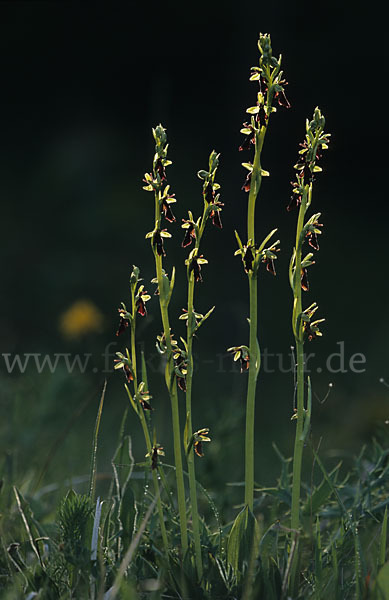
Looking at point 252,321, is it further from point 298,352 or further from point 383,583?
point 383,583

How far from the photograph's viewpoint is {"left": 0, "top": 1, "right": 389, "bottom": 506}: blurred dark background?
295 centimetres

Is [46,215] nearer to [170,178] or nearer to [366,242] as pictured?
[170,178]

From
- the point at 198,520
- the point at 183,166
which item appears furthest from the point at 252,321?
the point at 183,166

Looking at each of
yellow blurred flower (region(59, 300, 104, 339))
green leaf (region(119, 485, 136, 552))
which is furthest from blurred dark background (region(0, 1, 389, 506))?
green leaf (region(119, 485, 136, 552))

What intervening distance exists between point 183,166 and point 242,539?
137 inches

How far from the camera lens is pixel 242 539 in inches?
40.9

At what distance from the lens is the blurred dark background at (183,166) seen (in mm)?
2947

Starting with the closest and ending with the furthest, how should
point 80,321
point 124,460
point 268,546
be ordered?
1. point 268,546
2. point 124,460
3. point 80,321

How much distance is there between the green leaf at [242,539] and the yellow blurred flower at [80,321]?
1.44m

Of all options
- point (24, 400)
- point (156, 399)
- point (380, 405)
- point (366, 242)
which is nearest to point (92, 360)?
point (156, 399)

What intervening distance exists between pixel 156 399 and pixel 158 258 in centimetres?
149

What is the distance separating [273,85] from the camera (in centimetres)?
100

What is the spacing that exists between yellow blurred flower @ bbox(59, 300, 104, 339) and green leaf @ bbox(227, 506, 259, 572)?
144 centimetres

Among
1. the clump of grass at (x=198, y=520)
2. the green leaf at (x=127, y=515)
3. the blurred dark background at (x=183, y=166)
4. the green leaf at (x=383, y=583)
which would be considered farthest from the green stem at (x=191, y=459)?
the blurred dark background at (x=183, y=166)
